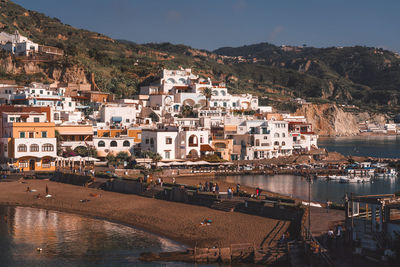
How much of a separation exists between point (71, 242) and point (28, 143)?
79.2ft

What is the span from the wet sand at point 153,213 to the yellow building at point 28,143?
15.6ft

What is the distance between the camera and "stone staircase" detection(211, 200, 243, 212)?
31312 millimetres

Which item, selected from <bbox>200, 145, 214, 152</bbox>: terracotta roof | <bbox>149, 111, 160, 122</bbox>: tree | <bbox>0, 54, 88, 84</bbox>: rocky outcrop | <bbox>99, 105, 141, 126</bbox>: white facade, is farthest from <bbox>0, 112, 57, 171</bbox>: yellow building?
<bbox>0, 54, 88, 84</bbox>: rocky outcrop

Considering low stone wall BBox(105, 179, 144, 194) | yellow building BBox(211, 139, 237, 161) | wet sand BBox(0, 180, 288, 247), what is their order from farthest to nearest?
yellow building BBox(211, 139, 237, 161), low stone wall BBox(105, 179, 144, 194), wet sand BBox(0, 180, 288, 247)

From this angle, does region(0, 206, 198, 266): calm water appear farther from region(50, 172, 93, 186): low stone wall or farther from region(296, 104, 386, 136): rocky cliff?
region(296, 104, 386, 136): rocky cliff

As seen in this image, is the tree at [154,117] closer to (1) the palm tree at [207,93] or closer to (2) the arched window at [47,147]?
(1) the palm tree at [207,93]

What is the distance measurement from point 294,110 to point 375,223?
122 m

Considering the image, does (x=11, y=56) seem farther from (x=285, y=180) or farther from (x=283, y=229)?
(x=283, y=229)

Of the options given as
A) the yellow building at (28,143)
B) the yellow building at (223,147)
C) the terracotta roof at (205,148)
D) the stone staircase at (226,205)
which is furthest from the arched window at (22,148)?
the stone staircase at (226,205)

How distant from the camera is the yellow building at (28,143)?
4716cm

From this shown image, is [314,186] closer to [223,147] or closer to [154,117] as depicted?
[223,147]

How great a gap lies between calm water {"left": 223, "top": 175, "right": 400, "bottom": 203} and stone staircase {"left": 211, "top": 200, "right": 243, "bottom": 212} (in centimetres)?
1203

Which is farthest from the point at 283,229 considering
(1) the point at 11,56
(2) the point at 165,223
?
(1) the point at 11,56

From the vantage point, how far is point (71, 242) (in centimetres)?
2605
